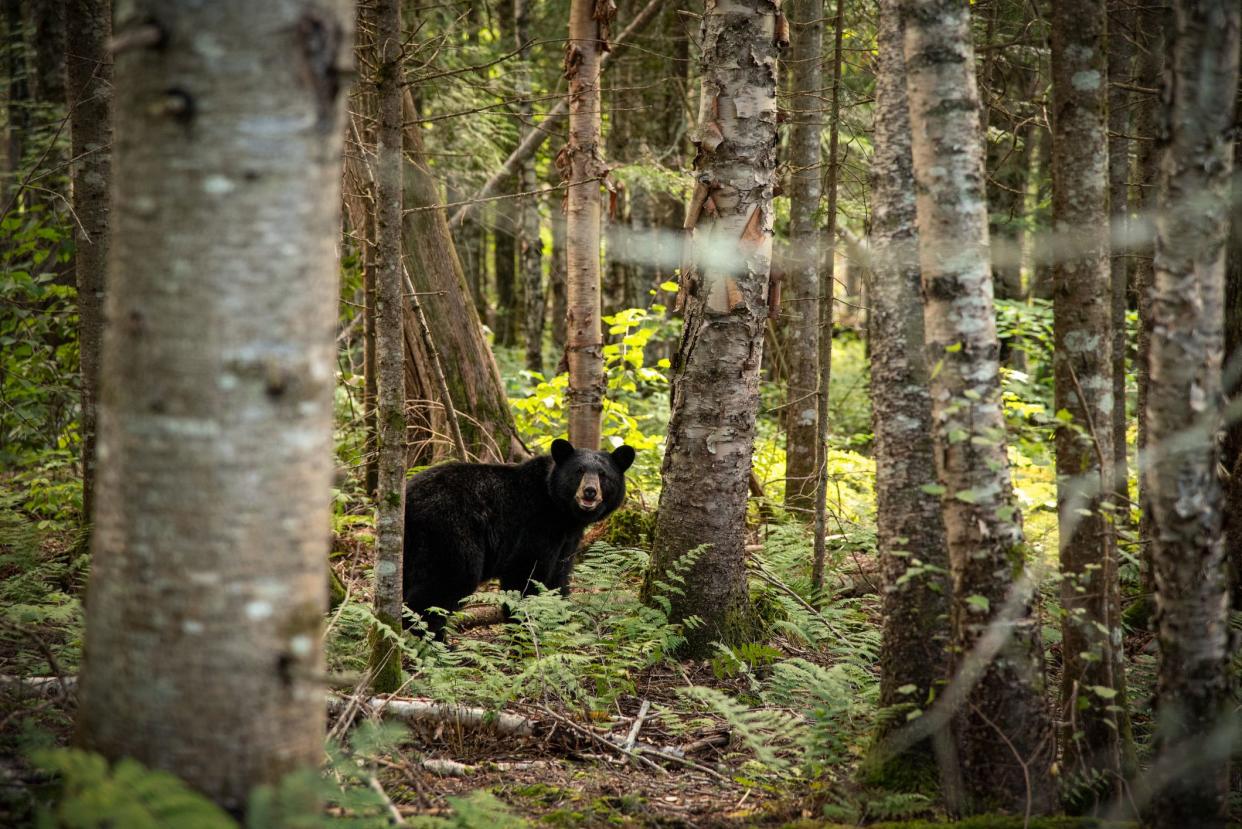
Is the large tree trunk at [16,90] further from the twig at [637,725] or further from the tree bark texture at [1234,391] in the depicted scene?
the tree bark texture at [1234,391]

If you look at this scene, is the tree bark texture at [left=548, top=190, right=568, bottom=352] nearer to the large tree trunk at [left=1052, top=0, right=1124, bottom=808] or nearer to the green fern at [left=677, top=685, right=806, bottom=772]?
the green fern at [left=677, top=685, right=806, bottom=772]

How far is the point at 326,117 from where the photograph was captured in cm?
231

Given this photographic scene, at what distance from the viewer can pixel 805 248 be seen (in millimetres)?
9016

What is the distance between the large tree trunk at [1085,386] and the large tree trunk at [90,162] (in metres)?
6.39

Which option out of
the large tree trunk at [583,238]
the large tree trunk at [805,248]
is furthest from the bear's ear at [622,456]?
the large tree trunk at [805,248]

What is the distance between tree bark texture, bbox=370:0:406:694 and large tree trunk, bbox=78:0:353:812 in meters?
2.48

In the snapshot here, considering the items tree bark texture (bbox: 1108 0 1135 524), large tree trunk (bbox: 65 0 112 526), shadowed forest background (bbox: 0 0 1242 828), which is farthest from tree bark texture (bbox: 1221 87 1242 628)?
large tree trunk (bbox: 65 0 112 526)

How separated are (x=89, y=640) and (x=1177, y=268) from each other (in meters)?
3.80

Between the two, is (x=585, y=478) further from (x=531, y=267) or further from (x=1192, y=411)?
(x=531, y=267)

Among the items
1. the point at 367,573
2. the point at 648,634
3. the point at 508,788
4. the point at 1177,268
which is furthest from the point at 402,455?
the point at 1177,268

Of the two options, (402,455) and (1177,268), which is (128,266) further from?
(1177,268)

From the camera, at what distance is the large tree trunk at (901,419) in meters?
4.26

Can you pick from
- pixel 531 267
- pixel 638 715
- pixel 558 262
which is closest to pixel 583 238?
pixel 638 715

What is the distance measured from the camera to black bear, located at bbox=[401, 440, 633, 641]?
23.4 feet
